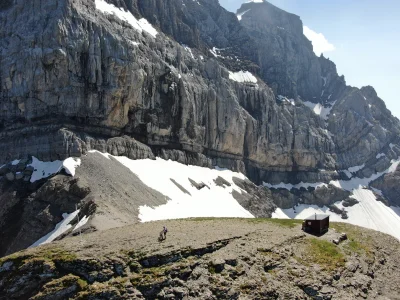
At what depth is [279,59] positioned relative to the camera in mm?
190625

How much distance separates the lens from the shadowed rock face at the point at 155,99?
240 feet

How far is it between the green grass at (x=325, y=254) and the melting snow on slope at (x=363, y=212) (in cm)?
8992

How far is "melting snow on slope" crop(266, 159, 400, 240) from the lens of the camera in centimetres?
13512

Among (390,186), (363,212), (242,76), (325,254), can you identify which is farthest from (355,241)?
(390,186)

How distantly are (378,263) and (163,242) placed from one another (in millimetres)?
17063

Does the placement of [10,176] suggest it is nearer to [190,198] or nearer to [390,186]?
[190,198]

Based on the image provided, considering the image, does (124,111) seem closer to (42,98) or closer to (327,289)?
(42,98)

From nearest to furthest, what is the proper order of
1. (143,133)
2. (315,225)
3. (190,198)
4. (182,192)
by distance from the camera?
(315,225)
(190,198)
(182,192)
(143,133)

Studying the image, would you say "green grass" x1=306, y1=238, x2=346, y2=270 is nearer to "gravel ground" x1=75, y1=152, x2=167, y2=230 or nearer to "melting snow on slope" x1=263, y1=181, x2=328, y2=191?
"gravel ground" x1=75, y1=152, x2=167, y2=230

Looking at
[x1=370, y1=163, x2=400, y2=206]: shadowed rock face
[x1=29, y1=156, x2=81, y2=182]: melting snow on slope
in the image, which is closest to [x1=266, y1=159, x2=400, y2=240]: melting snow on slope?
[x1=370, y1=163, x2=400, y2=206]: shadowed rock face

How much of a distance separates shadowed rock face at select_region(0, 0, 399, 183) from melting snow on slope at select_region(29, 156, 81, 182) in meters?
1.64

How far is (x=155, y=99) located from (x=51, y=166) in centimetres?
3499

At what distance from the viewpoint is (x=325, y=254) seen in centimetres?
3052

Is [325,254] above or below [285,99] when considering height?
below
